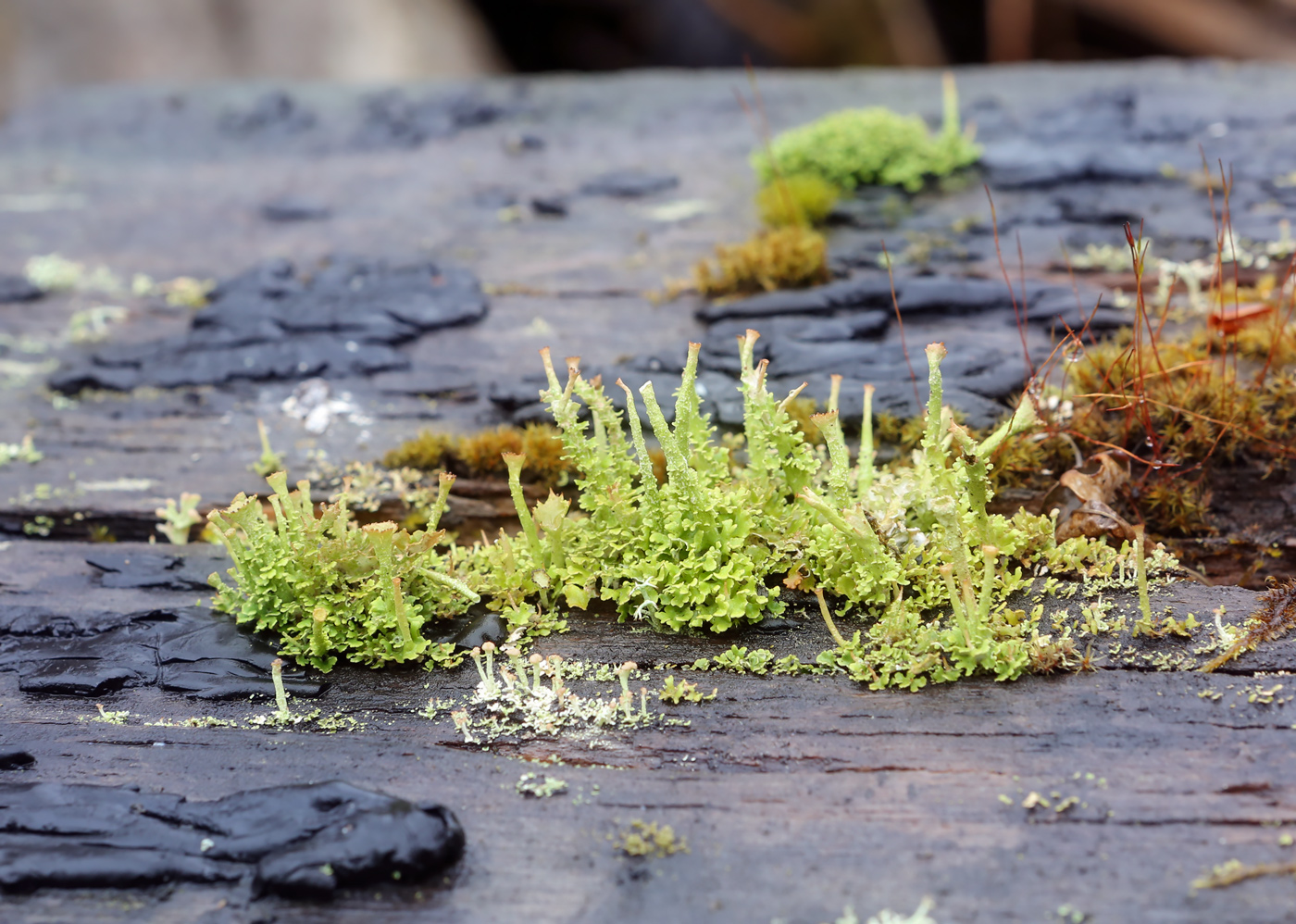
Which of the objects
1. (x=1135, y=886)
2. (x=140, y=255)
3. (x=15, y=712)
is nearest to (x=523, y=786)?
(x=1135, y=886)

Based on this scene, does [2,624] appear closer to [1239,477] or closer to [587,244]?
[587,244]

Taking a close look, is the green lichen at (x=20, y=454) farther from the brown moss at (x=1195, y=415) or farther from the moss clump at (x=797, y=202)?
the brown moss at (x=1195, y=415)

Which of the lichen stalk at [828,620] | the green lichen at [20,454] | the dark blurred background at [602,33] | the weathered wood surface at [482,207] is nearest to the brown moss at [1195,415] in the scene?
the weathered wood surface at [482,207]

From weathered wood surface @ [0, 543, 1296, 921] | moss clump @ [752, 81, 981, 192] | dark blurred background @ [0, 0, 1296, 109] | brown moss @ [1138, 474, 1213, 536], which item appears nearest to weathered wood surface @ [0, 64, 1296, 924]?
weathered wood surface @ [0, 543, 1296, 921]

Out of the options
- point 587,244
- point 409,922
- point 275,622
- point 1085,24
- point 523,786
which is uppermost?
point 1085,24

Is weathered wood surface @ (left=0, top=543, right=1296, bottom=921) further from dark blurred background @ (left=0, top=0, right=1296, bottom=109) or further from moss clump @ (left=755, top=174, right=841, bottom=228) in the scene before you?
dark blurred background @ (left=0, top=0, right=1296, bottom=109)

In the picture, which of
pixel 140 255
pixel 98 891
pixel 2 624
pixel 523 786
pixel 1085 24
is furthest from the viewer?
pixel 1085 24
